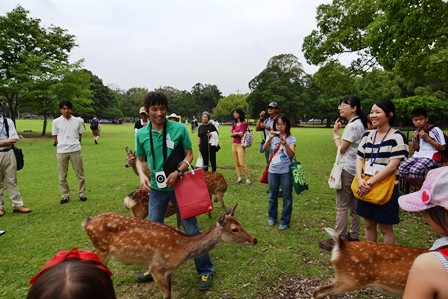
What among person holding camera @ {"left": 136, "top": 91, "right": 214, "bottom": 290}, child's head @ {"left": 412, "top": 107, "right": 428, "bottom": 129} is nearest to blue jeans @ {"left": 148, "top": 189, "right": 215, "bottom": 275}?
person holding camera @ {"left": 136, "top": 91, "right": 214, "bottom": 290}

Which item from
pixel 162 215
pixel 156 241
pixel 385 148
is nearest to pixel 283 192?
pixel 385 148

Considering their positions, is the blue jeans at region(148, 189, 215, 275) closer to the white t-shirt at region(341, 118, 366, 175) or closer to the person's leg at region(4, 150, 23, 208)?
the white t-shirt at region(341, 118, 366, 175)

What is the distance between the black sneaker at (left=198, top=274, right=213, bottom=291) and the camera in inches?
127

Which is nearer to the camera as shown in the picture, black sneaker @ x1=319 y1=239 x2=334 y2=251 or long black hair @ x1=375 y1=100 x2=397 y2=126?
long black hair @ x1=375 y1=100 x2=397 y2=126

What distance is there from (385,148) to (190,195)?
227 cm

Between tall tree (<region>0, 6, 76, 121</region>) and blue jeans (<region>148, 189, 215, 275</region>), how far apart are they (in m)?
22.4

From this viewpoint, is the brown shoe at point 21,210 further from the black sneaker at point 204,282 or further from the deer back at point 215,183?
the black sneaker at point 204,282

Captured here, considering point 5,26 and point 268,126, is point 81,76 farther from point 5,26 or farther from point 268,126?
point 268,126

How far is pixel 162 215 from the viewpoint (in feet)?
11.2

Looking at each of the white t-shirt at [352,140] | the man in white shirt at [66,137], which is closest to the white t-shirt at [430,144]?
the white t-shirt at [352,140]

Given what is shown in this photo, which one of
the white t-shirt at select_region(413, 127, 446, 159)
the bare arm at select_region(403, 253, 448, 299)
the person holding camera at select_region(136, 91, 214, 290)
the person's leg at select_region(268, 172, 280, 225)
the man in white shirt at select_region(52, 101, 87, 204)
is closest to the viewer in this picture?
the bare arm at select_region(403, 253, 448, 299)

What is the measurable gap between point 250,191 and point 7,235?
513 cm

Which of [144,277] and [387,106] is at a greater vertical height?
[387,106]

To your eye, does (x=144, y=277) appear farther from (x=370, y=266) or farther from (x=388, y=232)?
(x=388, y=232)
